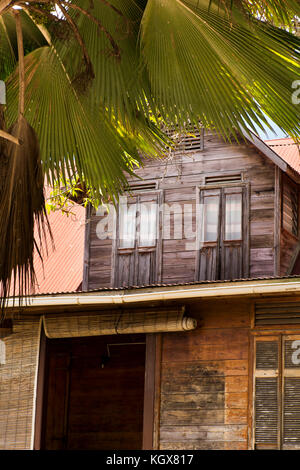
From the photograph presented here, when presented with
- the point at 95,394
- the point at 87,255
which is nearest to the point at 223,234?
the point at 87,255

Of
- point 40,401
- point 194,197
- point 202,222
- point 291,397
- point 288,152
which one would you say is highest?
point 288,152

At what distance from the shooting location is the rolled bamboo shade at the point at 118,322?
38.1 feet

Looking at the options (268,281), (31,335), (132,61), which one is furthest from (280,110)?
(31,335)

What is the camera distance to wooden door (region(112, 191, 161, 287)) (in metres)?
Answer: 14.0

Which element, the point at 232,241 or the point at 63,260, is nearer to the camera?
the point at 232,241

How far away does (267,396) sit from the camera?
11.1 metres

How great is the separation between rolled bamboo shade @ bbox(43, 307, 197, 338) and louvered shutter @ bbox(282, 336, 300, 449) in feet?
4.63

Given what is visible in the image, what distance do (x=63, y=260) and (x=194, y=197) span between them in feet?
12.0

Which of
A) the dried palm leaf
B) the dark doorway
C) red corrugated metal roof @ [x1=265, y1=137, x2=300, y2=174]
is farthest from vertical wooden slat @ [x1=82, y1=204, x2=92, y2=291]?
the dried palm leaf

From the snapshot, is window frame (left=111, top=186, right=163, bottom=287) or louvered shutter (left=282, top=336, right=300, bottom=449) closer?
louvered shutter (left=282, top=336, right=300, bottom=449)

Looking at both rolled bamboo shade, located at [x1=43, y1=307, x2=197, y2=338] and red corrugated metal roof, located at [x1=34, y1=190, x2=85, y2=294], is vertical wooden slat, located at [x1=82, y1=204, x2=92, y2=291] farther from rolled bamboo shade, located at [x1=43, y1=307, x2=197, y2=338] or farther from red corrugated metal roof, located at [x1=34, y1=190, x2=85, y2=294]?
rolled bamboo shade, located at [x1=43, y1=307, x2=197, y2=338]

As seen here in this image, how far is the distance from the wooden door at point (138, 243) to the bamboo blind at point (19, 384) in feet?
6.90

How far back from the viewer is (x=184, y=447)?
11508 millimetres

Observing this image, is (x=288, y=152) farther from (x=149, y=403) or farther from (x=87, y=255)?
(x=149, y=403)
